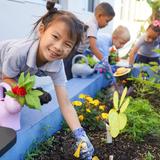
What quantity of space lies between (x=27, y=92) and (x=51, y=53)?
225 mm

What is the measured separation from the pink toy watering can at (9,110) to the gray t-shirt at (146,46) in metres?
2.36

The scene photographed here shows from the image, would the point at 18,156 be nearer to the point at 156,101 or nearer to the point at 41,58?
the point at 41,58

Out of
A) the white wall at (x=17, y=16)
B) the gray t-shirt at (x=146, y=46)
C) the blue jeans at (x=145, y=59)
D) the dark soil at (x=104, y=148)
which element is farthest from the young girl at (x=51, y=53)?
the blue jeans at (x=145, y=59)

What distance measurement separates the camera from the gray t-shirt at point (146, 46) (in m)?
3.47

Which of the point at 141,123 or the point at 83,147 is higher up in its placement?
the point at 83,147

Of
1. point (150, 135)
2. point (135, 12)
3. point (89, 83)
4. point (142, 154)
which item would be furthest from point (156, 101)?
point (135, 12)

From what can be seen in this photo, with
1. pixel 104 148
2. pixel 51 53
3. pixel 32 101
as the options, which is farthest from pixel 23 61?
pixel 104 148

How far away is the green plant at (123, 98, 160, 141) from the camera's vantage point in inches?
70.8

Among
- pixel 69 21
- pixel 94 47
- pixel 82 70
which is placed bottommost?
pixel 82 70

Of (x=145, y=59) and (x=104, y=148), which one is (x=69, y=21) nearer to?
(x=104, y=148)

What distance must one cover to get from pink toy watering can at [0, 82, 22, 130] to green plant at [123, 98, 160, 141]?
71 cm

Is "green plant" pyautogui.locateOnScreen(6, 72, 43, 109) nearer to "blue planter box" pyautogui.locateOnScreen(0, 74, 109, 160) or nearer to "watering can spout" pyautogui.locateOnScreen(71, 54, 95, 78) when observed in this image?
"blue planter box" pyautogui.locateOnScreen(0, 74, 109, 160)

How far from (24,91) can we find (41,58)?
0.28 m

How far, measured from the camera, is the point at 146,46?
360 centimetres
